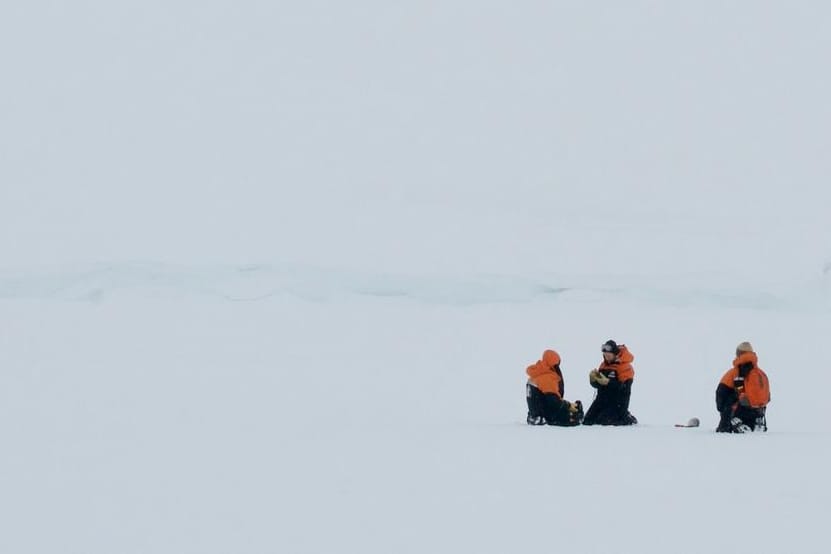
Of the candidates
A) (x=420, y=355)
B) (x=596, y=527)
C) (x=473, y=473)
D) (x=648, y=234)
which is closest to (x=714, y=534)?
(x=596, y=527)

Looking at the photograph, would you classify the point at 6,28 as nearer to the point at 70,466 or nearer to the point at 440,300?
the point at 440,300

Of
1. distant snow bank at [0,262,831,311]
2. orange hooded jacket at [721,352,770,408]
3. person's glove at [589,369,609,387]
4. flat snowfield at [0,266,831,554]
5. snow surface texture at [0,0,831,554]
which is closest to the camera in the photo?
flat snowfield at [0,266,831,554]

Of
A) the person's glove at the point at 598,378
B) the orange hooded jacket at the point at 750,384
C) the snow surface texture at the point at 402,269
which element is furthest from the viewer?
the person's glove at the point at 598,378

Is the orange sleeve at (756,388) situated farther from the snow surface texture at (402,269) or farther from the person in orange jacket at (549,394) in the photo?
the person in orange jacket at (549,394)

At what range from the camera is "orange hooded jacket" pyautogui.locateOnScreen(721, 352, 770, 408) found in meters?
7.87

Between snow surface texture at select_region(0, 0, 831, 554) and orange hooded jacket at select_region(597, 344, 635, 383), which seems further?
orange hooded jacket at select_region(597, 344, 635, 383)

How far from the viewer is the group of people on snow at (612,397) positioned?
7.95 metres

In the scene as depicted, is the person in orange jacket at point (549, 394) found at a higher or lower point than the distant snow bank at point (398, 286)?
lower

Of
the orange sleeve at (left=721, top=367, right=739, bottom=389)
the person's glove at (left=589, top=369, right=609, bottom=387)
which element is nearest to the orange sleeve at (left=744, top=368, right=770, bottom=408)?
the orange sleeve at (left=721, top=367, right=739, bottom=389)

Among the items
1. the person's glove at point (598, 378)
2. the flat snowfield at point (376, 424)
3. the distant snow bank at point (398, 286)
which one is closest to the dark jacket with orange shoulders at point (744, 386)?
the flat snowfield at point (376, 424)

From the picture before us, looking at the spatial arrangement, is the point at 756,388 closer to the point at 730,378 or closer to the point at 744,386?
the point at 744,386

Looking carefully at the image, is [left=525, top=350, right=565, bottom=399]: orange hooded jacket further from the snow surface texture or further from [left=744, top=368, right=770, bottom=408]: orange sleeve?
[left=744, top=368, right=770, bottom=408]: orange sleeve

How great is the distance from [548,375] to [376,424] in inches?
69.5

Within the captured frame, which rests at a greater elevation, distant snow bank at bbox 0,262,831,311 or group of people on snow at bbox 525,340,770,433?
distant snow bank at bbox 0,262,831,311
